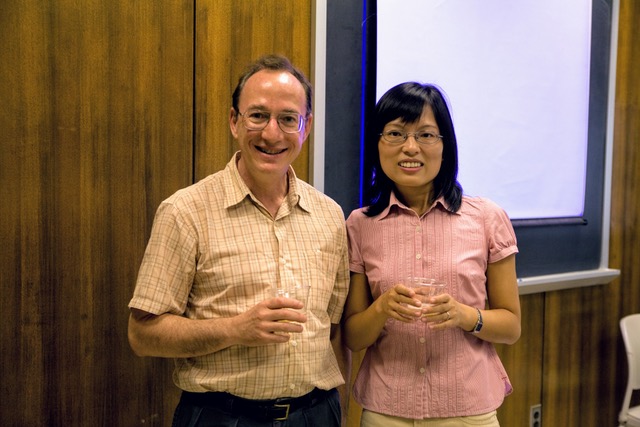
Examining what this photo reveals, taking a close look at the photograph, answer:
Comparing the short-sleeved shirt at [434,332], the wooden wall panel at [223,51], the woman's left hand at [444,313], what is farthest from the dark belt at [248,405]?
the wooden wall panel at [223,51]

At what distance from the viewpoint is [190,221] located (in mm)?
1616

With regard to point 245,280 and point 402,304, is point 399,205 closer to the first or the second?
point 402,304

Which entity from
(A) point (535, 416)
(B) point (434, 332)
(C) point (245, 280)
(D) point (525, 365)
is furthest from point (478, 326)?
(A) point (535, 416)

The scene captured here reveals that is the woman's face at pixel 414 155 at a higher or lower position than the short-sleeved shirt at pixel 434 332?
higher

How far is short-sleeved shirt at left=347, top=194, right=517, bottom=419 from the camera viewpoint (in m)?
1.72

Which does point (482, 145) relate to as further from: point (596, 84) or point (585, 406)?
point (585, 406)

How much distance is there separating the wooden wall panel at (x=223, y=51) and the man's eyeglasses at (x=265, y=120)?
1.96ft

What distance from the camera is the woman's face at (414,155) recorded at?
175 cm

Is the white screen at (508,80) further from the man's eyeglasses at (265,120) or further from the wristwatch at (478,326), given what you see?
the wristwatch at (478,326)

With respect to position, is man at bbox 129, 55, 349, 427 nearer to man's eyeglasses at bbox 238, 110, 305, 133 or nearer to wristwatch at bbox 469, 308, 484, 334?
man's eyeglasses at bbox 238, 110, 305, 133

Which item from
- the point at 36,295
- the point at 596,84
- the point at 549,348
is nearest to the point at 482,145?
the point at 596,84

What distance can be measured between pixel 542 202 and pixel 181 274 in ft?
7.65

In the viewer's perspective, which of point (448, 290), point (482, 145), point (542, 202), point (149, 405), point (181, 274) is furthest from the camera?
point (542, 202)

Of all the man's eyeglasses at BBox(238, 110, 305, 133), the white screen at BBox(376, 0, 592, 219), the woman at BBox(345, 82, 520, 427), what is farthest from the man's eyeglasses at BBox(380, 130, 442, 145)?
the white screen at BBox(376, 0, 592, 219)
